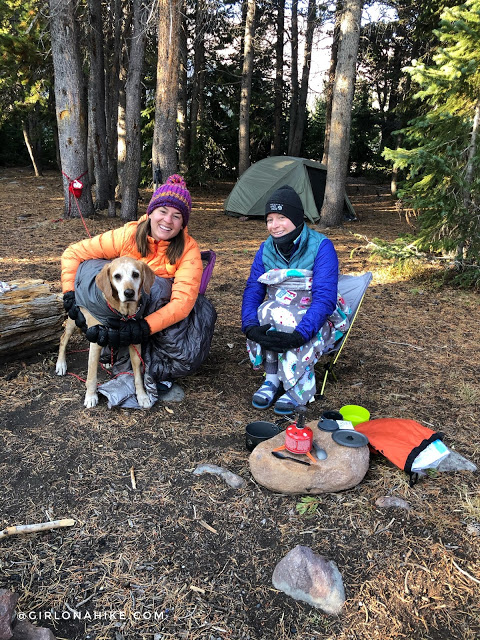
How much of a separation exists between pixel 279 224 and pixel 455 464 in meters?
1.98

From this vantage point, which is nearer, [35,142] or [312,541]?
[312,541]

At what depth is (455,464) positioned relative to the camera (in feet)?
8.96

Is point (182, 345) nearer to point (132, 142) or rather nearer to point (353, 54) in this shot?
point (132, 142)

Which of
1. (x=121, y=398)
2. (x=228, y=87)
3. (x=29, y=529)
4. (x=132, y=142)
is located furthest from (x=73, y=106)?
(x=228, y=87)

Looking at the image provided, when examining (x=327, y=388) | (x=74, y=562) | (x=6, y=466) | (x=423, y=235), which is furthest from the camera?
(x=423, y=235)

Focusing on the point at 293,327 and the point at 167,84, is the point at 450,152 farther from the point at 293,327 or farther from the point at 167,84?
the point at 167,84

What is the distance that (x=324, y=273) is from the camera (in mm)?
3355

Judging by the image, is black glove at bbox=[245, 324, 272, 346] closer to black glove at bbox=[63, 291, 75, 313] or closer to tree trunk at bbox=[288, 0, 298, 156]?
black glove at bbox=[63, 291, 75, 313]

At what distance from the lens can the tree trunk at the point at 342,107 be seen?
9.43m

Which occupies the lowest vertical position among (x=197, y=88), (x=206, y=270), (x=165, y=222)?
(x=206, y=270)

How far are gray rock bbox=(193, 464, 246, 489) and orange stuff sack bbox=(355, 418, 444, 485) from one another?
836mm

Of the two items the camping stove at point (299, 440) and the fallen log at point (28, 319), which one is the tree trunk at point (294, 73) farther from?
the camping stove at point (299, 440)

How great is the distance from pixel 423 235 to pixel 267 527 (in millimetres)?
5409

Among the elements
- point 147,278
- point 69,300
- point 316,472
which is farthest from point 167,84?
point 316,472
